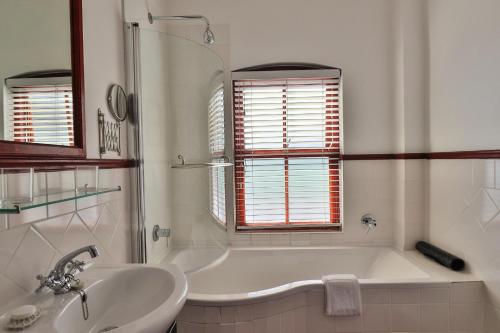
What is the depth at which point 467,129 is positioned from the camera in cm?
171

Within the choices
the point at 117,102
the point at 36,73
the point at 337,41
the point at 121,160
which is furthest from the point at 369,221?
the point at 36,73

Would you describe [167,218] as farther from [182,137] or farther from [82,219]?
[82,219]

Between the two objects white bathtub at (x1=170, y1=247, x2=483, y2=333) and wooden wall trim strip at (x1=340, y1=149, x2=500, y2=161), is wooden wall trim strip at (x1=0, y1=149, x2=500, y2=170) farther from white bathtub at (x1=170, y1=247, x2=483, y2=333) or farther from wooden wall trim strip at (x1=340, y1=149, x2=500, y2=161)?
white bathtub at (x1=170, y1=247, x2=483, y2=333)

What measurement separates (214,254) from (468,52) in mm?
2132

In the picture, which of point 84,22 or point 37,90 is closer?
point 37,90

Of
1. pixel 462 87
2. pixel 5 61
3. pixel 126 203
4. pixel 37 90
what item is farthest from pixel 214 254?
pixel 462 87

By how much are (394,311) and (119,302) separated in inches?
57.5

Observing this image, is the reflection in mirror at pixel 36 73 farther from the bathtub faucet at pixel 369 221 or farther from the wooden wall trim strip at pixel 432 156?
the bathtub faucet at pixel 369 221

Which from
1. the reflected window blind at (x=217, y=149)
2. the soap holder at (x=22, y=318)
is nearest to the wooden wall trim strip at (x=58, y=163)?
the soap holder at (x=22, y=318)

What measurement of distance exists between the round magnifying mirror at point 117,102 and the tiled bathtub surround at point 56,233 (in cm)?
31

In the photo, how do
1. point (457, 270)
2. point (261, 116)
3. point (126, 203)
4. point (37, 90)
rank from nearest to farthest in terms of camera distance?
point (37, 90) < point (126, 203) < point (457, 270) < point (261, 116)

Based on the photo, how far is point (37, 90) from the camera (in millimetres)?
953

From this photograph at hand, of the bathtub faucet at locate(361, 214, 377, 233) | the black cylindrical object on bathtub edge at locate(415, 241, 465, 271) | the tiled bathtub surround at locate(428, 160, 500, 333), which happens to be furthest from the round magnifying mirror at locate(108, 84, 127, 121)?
the black cylindrical object on bathtub edge at locate(415, 241, 465, 271)

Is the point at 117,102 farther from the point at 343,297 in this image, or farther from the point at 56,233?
the point at 343,297
